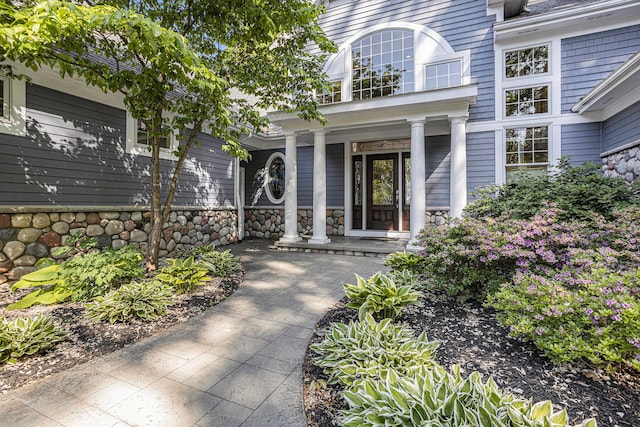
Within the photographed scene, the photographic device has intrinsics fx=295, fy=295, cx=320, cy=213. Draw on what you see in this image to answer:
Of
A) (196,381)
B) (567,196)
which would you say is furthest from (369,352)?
(567,196)

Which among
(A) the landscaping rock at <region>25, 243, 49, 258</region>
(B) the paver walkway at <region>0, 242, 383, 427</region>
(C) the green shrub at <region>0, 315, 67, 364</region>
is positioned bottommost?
(B) the paver walkway at <region>0, 242, 383, 427</region>

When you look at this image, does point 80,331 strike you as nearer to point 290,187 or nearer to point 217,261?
point 217,261

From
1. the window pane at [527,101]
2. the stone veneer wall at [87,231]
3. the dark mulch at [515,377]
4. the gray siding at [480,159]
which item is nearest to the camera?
the dark mulch at [515,377]

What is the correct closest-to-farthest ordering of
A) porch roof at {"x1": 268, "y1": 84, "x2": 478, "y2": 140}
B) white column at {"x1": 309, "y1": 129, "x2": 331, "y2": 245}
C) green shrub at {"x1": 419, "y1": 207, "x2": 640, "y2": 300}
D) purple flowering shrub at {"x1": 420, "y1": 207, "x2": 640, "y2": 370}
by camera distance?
purple flowering shrub at {"x1": 420, "y1": 207, "x2": 640, "y2": 370}, green shrub at {"x1": 419, "y1": 207, "x2": 640, "y2": 300}, porch roof at {"x1": 268, "y1": 84, "x2": 478, "y2": 140}, white column at {"x1": 309, "y1": 129, "x2": 331, "y2": 245}

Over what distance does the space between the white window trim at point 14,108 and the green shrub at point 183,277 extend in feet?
8.77

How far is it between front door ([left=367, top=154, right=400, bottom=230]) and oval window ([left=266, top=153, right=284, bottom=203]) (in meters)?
2.63

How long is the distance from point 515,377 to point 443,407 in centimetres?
92

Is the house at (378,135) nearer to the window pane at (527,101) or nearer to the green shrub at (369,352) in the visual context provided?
the window pane at (527,101)

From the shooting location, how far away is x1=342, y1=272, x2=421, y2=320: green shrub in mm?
2576

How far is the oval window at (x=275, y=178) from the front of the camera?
8.95 m

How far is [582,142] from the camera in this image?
19.6ft

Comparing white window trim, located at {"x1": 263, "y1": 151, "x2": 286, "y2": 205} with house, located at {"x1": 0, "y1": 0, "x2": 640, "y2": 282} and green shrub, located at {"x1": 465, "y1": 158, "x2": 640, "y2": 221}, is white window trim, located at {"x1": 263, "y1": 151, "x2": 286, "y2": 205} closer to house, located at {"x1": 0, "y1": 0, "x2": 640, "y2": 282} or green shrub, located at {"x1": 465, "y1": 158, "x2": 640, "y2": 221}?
house, located at {"x1": 0, "y1": 0, "x2": 640, "y2": 282}

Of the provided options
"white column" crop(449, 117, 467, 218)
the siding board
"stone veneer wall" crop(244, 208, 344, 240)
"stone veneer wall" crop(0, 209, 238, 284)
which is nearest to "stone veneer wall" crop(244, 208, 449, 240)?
"stone veneer wall" crop(244, 208, 344, 240)

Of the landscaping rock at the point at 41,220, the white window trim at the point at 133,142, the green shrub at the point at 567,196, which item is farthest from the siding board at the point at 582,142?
the landscaping rock at the point at 41,220
